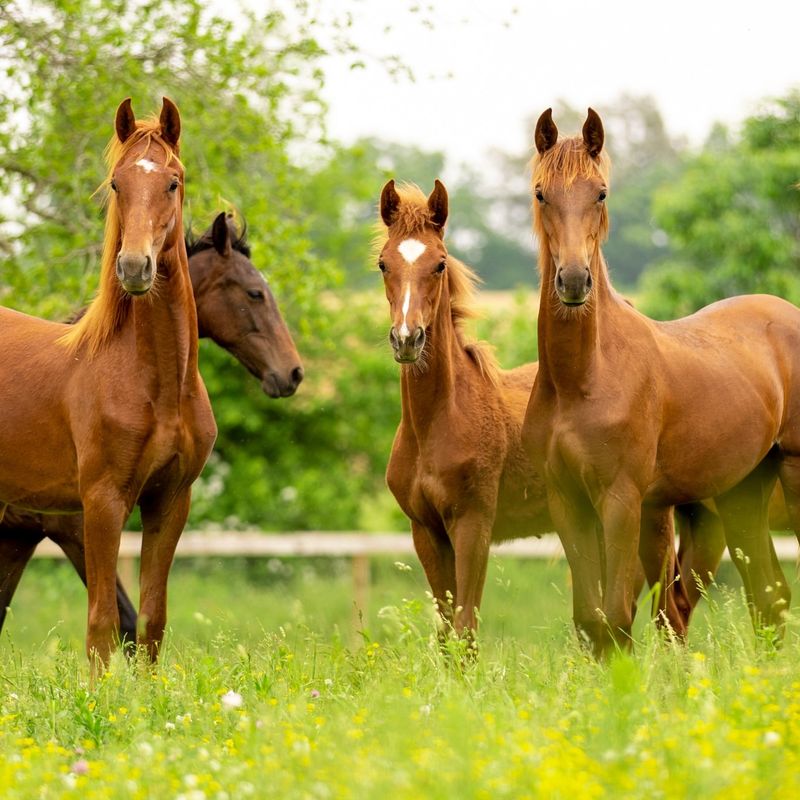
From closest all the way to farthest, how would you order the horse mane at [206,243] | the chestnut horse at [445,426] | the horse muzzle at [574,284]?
the horse muzzle at [574,284] → the chestnut horse at [445,426] → the horse mane at [206,243]

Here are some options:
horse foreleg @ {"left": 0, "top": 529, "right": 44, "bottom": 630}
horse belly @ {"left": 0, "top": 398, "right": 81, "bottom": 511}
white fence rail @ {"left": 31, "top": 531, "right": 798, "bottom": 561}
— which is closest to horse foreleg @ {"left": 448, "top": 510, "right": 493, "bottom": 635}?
horse belly @ {"left": 0, "top": 398, "right": 81, "bottom": 511}

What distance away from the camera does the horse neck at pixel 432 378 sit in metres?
6.58

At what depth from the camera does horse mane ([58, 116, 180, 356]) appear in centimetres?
610

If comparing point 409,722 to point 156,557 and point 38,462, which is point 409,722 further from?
point 38,462

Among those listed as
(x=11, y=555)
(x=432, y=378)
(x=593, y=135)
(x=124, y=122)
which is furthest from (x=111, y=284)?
(x=593, y=135)

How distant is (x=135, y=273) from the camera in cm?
554

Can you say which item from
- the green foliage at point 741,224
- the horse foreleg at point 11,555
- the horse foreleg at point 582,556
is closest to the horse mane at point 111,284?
the horse foreleg at point 11,555

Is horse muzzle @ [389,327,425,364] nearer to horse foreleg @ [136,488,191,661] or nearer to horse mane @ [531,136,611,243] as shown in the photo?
horse mane @ [531,136,611,243]

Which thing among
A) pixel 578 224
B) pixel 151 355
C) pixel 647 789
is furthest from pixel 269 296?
pixel 647 789

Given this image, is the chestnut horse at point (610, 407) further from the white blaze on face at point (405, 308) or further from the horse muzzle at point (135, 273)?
the horse muzzle at point (135, 273)

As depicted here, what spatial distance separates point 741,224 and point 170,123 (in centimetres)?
1298

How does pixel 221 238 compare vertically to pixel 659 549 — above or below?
above

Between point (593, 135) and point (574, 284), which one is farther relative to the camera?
point (593, 135)

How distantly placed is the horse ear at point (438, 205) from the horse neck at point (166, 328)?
1.32 meters
